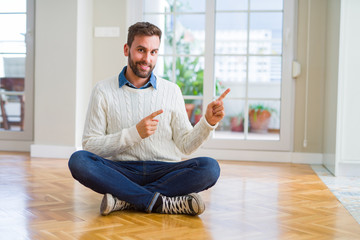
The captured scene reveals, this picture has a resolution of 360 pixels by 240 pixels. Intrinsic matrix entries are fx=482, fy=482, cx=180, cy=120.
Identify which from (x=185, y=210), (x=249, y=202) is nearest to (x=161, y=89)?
(x=185, y=210)

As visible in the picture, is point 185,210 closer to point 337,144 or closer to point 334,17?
point 337,144

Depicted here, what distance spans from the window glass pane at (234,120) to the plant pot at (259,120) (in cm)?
10

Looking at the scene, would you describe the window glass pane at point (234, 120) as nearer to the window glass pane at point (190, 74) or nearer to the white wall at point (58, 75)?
the window glass pane at point (190, 74)

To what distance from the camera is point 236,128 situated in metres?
5.03

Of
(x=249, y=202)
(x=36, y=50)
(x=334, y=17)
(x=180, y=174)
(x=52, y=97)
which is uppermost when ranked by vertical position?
(x=334, y=17)

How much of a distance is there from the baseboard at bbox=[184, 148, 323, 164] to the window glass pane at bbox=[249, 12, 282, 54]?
1037 millimetres

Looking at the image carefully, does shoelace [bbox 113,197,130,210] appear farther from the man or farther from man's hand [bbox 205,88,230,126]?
man's hand [bbox 205,88,230,126]

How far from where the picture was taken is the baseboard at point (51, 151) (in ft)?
15.7

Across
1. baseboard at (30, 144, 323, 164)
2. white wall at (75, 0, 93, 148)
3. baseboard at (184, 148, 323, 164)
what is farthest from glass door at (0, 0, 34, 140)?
baseboard at (184, 148, 323, 164)

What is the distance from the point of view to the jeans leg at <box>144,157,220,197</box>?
7.83ft

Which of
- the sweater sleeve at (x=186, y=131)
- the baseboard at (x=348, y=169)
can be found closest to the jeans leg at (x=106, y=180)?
the sweater sleeve at (x=186, y=131)

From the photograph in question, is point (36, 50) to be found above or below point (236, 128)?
above

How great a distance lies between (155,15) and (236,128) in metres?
1.47

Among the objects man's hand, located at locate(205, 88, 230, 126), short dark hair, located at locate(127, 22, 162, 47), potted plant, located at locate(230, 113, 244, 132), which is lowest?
potted plant, located at locate(230, 113, 244, 132)
